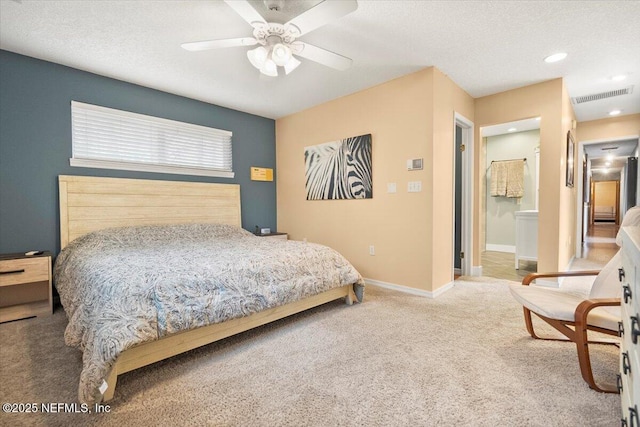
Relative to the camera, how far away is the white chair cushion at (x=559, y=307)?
1614 mm

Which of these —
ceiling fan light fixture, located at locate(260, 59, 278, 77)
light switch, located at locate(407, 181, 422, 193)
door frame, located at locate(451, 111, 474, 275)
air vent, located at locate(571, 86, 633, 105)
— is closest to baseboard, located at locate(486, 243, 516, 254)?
door frame, located at locate(451, 111, 474, 275)

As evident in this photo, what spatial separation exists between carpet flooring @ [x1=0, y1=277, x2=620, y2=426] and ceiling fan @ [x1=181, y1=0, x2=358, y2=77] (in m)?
2.10

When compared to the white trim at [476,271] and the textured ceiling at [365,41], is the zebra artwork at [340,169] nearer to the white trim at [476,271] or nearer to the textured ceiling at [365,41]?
the textured ceiling at [365,41]

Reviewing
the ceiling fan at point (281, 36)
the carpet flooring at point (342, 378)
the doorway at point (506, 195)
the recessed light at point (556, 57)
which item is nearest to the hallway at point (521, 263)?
the doorway at point (506, 195)

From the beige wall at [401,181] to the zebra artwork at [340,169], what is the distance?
0.31 feet

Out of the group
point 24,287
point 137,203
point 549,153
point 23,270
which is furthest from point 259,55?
point 549,153

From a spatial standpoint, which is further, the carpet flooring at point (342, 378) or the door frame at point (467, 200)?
the door frame at point (467, 200)

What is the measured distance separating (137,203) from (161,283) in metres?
2.14

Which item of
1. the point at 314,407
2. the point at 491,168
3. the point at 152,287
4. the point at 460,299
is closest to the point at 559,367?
the point at 460,299

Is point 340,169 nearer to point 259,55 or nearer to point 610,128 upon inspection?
point 259,55

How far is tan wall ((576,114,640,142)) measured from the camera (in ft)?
16.0

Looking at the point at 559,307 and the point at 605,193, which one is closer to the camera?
the point at 559,307

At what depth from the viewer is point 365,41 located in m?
2.57

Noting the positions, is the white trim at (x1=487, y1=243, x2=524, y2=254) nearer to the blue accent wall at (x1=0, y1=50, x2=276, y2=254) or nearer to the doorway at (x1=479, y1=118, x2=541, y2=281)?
the doorway at (x1=479, y1=118, x2=541, y2=281)
